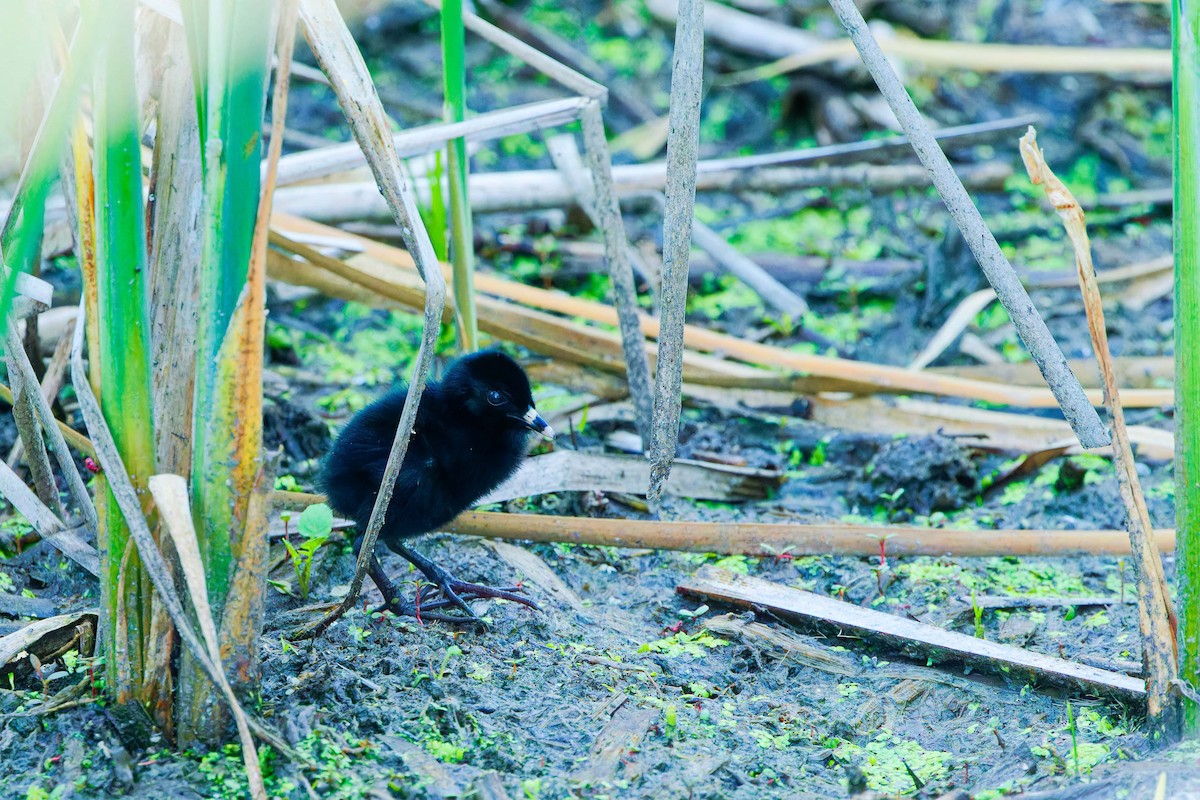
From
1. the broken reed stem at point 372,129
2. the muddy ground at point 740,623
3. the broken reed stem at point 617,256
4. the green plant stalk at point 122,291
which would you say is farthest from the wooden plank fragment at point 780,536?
the green plant stalk at point 122,291

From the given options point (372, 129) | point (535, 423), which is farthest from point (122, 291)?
point (535, 423)

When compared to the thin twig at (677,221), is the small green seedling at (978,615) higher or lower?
lower

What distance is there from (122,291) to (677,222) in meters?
1.25

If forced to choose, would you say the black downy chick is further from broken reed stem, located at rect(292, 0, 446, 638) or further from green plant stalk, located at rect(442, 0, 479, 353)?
broken reed stem, located at rect(292, 0, 446, 638)

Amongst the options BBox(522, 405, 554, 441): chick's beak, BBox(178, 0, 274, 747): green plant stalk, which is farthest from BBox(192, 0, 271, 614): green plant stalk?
BBox(522, 405, 554, 441): chick's beak

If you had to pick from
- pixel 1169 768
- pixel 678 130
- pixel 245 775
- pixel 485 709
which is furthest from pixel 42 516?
pixel 1169 768

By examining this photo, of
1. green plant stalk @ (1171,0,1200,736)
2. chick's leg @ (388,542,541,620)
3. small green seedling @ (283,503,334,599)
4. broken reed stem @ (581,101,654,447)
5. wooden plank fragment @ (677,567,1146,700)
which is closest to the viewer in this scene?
green plant stalk @ (1171,0,1200,736)

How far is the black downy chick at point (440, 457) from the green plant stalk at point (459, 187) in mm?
421

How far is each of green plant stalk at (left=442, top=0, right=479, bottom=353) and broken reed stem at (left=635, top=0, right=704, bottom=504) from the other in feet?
3.76

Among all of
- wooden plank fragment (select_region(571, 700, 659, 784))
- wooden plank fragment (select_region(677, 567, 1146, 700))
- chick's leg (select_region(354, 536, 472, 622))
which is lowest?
wooden plank fragment (select_region(571, 700, 659, 784))

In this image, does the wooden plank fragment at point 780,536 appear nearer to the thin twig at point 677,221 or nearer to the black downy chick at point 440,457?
the black downy chick at point 440,457

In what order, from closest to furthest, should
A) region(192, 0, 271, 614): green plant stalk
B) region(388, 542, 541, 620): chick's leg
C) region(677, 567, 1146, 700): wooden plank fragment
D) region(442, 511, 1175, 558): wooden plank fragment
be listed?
region(192, 0, 271, 614): green plant stalk, region(677, 567, 1146, 700): wooden plank fragment, region(388, 542, 541, 620): chick's leg, region(442, 511, 1175, 558): wooden plank fragment

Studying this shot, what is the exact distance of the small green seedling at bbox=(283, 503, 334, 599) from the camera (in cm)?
309

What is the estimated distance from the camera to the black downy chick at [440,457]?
131 inches
